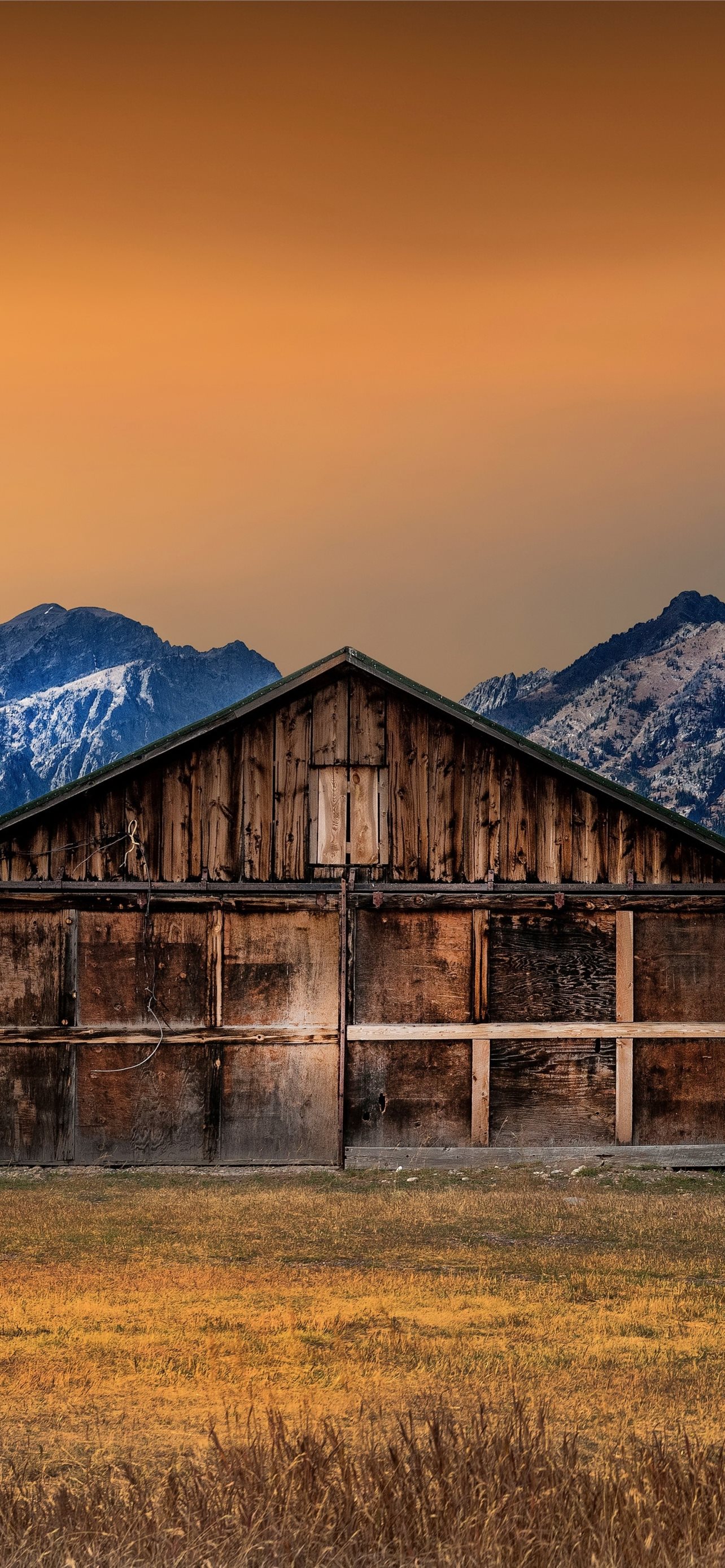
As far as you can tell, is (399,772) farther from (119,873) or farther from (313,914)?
(119,873)

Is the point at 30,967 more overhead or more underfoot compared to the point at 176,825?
more underfoot

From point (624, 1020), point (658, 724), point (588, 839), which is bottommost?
point (624, 1020)

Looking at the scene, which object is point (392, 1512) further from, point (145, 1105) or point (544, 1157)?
point (145, 1105)

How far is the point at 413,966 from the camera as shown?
15750 millimetres

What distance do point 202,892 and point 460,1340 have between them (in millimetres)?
7937

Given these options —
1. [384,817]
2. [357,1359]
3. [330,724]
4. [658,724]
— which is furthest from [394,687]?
[658,724]

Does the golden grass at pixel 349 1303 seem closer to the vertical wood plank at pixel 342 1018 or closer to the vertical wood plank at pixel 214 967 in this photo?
the vertical wood plank at pixel 342 1018

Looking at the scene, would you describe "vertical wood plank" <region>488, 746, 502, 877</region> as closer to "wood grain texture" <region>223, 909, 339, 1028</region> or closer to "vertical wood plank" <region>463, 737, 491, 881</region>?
"vertical wood plank" <region>463, 737, 491, 881</region>

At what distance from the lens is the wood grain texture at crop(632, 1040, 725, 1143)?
1581cm

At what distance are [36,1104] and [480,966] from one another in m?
5.32

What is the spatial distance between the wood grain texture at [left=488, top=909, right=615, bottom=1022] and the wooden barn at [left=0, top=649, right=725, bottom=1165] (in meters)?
0.03

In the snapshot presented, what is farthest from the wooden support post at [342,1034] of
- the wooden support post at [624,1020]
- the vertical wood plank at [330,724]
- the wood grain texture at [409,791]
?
the wooden support post at [624,1020]

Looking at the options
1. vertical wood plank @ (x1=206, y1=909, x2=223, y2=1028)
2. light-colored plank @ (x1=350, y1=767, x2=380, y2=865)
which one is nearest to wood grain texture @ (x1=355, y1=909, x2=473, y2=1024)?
light-colored plank @ (x1=350, y1=767, x2=380, y2=865)

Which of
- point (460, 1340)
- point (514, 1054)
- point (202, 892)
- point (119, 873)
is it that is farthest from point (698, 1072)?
point (460, 1340)
